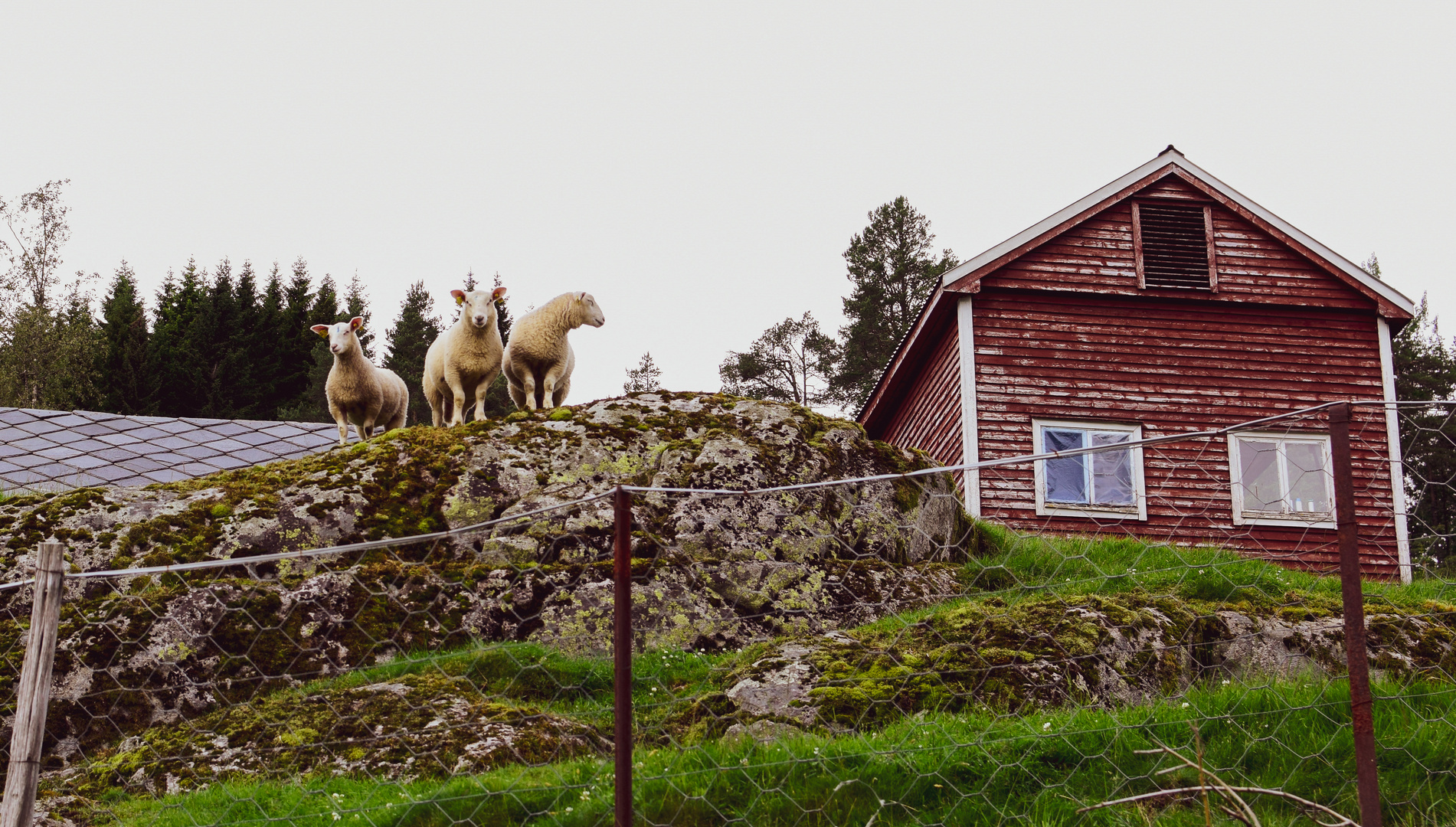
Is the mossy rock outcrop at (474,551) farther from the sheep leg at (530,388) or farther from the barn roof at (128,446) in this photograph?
the barn roof at (128,446)

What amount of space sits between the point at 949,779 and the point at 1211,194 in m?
13.0

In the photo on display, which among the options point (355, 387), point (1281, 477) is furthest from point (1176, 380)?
point (355, 387)

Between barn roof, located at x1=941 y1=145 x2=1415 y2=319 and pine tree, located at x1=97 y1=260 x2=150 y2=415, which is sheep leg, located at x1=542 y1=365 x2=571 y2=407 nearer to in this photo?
barn roof, located at x1=941 y1=145 x2=1415 y2=319

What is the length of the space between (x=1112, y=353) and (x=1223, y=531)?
2.62m

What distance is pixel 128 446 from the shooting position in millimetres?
14758

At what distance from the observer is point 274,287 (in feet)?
121

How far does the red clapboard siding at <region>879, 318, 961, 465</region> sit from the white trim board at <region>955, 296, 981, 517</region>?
18 cm

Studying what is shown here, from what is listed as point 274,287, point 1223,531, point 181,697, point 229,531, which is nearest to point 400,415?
point 229,531

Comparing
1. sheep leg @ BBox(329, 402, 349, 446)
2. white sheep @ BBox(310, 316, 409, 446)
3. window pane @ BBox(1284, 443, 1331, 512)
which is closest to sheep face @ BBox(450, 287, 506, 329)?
white sheep @ BBox(310, 316, 409, 446)

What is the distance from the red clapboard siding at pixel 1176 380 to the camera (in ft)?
46.5

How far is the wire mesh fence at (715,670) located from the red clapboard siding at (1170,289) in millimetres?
6351

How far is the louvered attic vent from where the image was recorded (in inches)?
609

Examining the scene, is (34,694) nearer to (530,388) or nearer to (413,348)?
(530,388)

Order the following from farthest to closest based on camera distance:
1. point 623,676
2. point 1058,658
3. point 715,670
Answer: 1. point 715,670
2. point 1058,658
3. point 623,676
